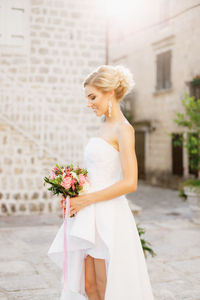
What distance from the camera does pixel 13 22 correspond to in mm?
9805

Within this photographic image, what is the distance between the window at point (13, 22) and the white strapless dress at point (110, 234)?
7773 millimetres

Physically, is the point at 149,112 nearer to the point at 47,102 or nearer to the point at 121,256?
the point at 47,102

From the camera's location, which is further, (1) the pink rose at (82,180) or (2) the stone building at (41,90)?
(2) the stone building at (41,90)

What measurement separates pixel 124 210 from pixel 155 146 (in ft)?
48.0

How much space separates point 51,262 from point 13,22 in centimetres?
649

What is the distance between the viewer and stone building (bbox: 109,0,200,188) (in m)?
15.2

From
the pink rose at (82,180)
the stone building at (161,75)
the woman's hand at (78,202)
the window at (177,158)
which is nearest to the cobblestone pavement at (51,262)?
the woman's hand at (78,202)

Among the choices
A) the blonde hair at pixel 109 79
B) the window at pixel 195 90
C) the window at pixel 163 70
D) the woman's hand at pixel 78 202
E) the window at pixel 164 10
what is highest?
the window at pixel 164 10

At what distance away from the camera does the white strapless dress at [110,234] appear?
103 inches

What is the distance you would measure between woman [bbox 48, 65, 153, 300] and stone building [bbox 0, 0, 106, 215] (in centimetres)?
674

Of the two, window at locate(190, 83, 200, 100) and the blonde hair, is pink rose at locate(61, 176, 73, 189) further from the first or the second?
window at locate(190, 83, 200, 100)

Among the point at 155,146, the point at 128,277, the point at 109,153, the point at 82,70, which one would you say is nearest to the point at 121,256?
the point at 128,277

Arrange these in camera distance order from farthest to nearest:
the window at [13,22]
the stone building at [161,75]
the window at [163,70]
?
the window at [163,70]
the stone building at [161,75]
the window at [13,22]

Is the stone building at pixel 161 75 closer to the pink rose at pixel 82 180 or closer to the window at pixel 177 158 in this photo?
the window at pixel 177 158
